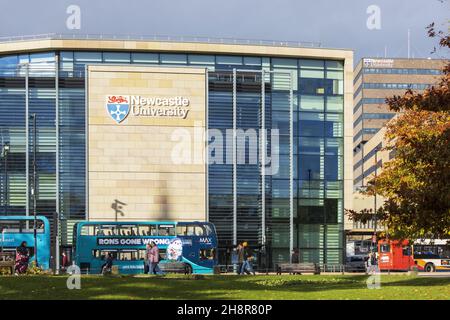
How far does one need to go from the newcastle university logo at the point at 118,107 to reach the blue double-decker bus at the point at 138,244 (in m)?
11.8

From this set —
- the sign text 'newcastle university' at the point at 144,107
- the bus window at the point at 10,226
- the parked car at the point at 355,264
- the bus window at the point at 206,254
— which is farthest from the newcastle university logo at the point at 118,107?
the parked car at the point at 355,264

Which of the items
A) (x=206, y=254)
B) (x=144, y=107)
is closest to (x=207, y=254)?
(x=206, y=254)

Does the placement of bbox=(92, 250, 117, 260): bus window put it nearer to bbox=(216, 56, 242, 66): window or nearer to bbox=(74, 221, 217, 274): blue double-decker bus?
bbox=(74, 221, 217, 274): blue double-decker bus

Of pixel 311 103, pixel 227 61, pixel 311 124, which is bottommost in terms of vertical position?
pixel 311 124

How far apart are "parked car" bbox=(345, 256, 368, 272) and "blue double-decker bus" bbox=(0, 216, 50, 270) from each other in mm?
21878

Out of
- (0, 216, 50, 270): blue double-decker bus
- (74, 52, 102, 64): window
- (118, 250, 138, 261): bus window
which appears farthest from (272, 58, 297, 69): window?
(0, 216, 50, 270): blue double-decker bus

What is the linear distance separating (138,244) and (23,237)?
712cm

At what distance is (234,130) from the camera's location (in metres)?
55.3

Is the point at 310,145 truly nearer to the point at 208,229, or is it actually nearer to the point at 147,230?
the point at 208,229

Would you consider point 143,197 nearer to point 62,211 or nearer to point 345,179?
point 62,211

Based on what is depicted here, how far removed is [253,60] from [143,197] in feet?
46.9

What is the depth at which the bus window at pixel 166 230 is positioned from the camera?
45406mm

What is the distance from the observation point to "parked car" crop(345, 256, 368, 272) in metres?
54.4
